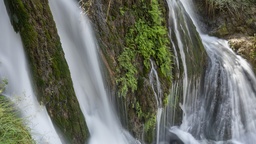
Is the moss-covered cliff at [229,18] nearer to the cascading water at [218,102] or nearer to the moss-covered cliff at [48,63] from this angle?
the cascading water at [218,102]

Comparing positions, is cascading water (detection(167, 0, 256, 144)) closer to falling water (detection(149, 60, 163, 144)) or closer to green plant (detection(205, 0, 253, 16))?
falling water (detection(149, 60, 163, 144))

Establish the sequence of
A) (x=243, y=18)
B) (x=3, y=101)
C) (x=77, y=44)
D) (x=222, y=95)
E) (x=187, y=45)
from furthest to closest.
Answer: (x=243, y=18) → (x=222, y=95) → (x=187, y=45) → (x=77, y=44) → (x=3, y=101)

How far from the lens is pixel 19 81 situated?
397 cm

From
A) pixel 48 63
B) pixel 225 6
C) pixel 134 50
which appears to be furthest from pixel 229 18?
pixel 48 63

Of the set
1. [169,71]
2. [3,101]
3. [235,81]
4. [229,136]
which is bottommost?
[229,136]

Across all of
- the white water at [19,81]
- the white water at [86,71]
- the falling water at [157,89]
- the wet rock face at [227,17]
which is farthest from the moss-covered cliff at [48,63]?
the wet rock face at [227,17]

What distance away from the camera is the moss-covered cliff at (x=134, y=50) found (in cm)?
548

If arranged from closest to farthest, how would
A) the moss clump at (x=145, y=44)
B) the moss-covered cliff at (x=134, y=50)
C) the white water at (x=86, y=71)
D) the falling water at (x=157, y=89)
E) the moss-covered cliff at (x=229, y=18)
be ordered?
the white water at (x=86, y=71) < the moss-covered cliff at (x=134, y=50) < the moss clump at (x=145, y=44) < the falling water at (x=157, y=89) < the moss-covered cliff at (x=229, y=18)

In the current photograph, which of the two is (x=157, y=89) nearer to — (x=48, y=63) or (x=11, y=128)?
(x=48, y=63)

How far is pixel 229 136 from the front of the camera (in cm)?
741

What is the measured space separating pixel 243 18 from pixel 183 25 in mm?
3975

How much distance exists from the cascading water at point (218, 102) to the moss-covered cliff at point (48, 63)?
3.12 m

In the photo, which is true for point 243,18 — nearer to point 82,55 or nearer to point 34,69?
point 82,55

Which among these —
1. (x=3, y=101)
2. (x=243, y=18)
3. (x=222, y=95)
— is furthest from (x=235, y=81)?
(x=3, y=101)
